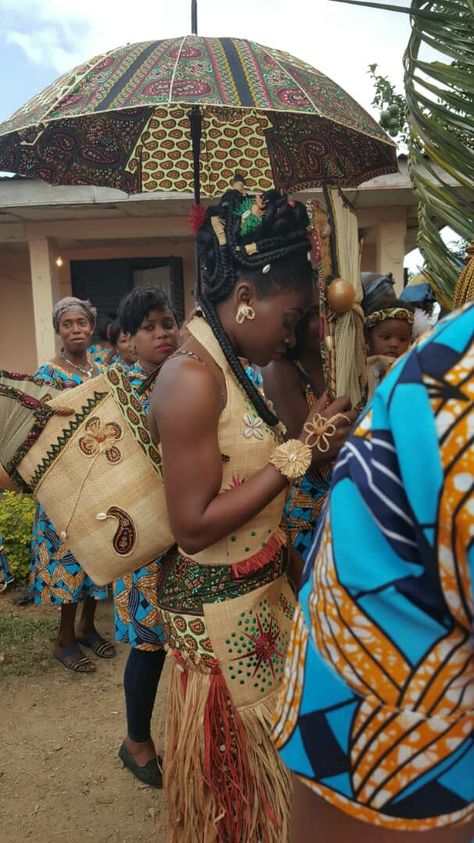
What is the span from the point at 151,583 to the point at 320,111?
202 centimetres

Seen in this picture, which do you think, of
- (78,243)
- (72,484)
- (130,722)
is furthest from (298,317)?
(78,243)

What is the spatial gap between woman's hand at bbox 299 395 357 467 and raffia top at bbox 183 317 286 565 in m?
0.14

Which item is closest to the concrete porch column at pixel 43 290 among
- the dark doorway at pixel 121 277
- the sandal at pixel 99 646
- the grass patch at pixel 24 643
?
the dark doorway at pixel 121 277

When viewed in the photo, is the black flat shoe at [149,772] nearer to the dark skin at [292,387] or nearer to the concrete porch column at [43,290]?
the dark skin at [292,387]

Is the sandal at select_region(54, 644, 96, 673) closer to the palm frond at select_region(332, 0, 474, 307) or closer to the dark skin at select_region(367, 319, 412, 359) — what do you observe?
the dark skin at select_region(367, 319, 412, 359)

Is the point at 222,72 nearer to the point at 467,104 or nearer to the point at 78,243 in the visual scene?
the point at 467,104

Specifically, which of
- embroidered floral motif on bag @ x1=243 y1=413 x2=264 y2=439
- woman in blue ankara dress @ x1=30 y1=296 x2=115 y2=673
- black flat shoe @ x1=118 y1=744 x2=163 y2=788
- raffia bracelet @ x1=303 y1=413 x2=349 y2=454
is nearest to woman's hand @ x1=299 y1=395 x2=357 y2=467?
raffia bracelet @ x1=303 y1=413 x2=349 y2=454

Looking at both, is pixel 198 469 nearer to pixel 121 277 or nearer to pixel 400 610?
pixel 400 610

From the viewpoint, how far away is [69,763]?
2.90m

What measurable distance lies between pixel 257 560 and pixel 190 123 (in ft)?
5.86

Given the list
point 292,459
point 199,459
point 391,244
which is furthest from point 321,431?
point 391,244

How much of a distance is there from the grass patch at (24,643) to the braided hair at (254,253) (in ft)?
9.17

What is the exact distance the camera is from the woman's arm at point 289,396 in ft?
7.74

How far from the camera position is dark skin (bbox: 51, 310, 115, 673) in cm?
387
